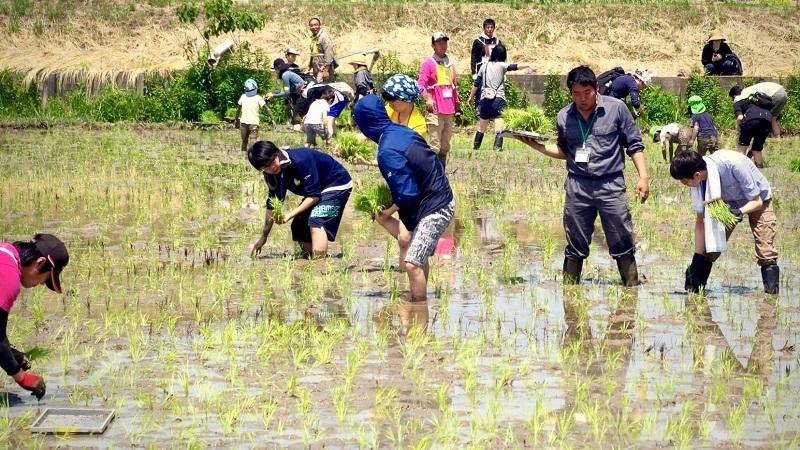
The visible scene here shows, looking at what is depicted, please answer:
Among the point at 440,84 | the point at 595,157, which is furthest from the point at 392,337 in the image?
the point at 440,84

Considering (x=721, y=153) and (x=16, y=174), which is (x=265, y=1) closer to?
(x=16, y=174)

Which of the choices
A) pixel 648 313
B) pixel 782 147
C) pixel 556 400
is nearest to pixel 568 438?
pixel 556 400

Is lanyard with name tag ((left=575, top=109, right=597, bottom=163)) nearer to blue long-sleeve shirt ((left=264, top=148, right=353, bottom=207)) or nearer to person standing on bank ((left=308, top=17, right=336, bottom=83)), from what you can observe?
blue long-sleeve shirt ((left=264, top=148, right=353, bottom=207))

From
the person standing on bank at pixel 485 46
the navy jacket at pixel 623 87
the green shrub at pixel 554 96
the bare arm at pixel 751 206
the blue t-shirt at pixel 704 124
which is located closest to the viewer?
the bare arm at pixel 751 206

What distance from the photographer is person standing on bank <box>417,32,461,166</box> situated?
1568cm

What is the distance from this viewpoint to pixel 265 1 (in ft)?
97.7

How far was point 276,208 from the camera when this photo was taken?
10523 mm

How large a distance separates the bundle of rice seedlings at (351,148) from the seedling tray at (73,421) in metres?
4.51

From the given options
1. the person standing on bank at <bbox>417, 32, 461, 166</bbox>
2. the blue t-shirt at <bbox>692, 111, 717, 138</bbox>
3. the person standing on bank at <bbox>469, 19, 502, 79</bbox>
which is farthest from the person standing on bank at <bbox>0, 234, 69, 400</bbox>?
the person standing on bank at <bbox>469, 19, 502, 79</bbox>

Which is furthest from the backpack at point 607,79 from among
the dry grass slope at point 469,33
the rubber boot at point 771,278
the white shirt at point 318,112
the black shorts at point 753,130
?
the dry grass slope at point 469,33

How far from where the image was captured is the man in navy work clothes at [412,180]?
8.79 m

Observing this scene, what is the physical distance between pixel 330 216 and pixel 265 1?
64.8ft

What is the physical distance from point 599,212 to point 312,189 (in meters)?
2.25

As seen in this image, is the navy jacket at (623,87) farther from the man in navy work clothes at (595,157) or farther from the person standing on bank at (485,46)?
the man in navy work clothes at (595,157)
